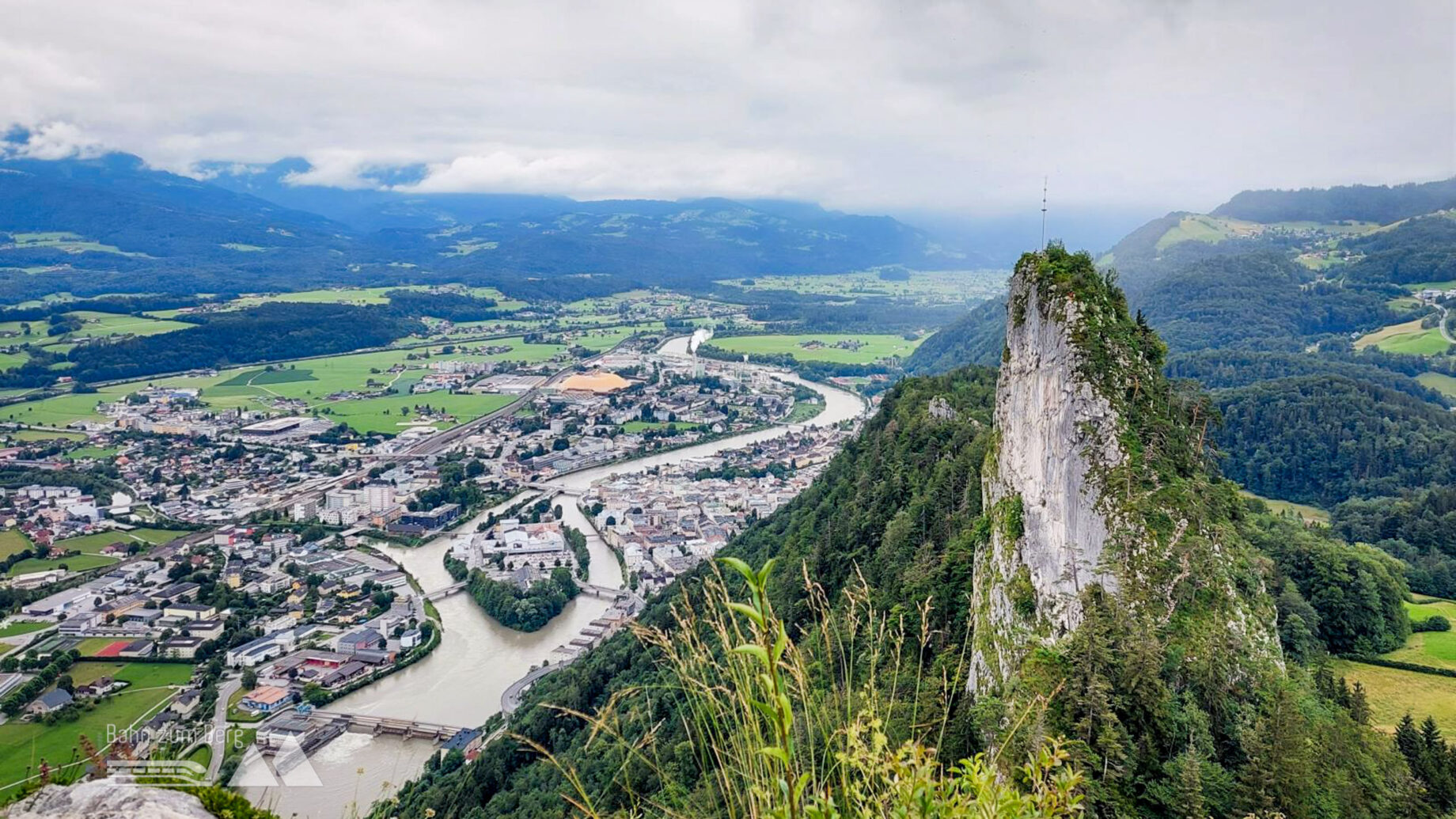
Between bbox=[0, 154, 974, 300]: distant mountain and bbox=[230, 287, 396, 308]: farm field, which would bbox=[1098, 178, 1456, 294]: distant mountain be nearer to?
bbox=[0, 154, 974, 300]: distant mountain

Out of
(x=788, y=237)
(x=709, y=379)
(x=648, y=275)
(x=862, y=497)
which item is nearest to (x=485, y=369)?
(x=709, y=379)

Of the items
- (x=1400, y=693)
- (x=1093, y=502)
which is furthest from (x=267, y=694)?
(x=1400, y=693)

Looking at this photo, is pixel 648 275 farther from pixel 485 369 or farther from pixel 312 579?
pixel 312 579

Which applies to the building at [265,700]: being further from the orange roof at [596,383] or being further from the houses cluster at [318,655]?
the orange roof at [596,383]

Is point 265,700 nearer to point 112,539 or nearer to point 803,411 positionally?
point 112,539

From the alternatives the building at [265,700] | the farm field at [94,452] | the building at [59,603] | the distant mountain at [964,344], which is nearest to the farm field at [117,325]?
the farm field at [94,452]

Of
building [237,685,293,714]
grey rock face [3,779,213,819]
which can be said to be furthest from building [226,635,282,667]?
grey rock face [3,779,213,819]
